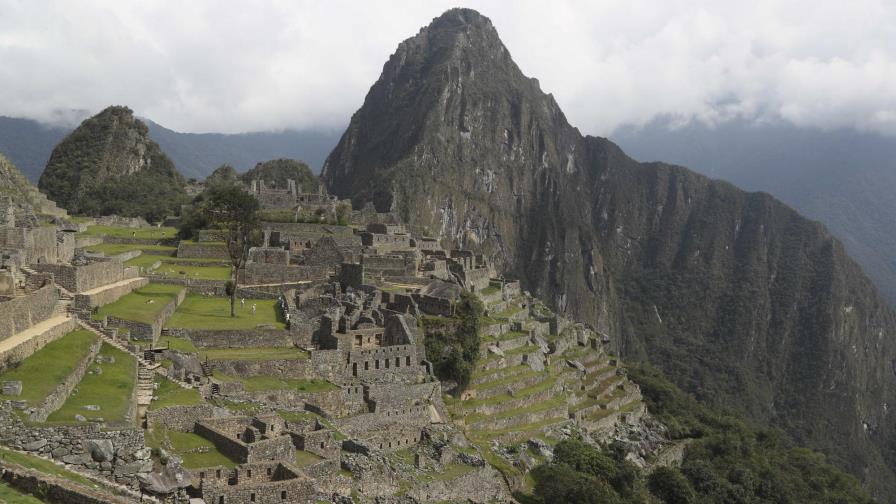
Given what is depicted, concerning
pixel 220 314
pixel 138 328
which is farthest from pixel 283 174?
pixel 138 328

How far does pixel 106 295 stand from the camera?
93.7 ft

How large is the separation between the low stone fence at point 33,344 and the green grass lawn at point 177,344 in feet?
11.6

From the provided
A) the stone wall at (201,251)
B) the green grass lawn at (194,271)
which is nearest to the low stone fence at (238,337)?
the green grass lawn at (194,271)

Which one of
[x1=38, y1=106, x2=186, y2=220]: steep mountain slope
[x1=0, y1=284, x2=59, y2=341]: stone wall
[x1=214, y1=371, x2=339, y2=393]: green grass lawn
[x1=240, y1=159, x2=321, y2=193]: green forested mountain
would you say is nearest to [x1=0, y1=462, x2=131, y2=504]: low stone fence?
[x1=0, y1=284, x2=59, y2=341]: stone wall

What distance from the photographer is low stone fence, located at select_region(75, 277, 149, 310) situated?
24.2 m

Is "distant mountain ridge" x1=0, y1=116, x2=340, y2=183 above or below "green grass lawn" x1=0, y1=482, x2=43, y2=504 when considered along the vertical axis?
above

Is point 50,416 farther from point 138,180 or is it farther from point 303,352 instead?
point 138,180

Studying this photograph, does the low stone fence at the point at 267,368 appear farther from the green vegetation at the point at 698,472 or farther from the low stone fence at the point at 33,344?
the green vegetation at the point at 698,472

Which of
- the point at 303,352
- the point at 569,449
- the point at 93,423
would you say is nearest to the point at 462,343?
the point at 569,449

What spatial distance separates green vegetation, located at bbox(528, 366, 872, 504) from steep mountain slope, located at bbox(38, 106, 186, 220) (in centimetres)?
5038

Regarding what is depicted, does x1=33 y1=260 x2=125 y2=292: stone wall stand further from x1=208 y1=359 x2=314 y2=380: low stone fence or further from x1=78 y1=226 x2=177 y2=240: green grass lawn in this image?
x1=78 y1=226 x2=177 y2=240: green grass lawn

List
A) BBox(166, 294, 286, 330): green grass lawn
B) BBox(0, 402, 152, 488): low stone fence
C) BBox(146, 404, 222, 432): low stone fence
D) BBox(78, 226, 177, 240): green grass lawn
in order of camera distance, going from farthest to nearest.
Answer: BBox(78, 226, 177, 240): green grass lawn → BBox(166, 294, 286, 330): green grass lawn → BBox(146, 404, 222, 432): low stone fence → BBox(0, 402, 152, 488): low stone fence

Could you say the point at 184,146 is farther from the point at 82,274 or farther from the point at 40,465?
the point at 40,465

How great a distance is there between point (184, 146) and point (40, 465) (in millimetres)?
135198
